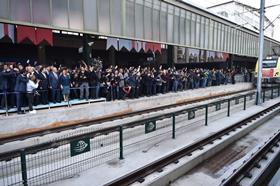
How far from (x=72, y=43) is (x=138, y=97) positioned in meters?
Answer: 12.8

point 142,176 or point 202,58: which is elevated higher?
point 202,58

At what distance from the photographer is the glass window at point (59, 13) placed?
17469mm

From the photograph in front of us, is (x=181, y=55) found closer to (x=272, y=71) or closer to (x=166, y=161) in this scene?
(x=272, y=71)

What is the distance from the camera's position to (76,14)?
739 inches

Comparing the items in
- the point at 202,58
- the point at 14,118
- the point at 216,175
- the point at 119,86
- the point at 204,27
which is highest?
the point at 204,27

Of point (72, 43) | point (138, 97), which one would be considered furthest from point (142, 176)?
point (72, 43)

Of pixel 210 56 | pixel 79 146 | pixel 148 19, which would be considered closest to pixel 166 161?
pixel 79 146

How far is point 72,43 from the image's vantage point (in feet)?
89.1

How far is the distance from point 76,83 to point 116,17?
348 inches

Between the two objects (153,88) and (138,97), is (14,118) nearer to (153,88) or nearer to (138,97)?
(138,97)

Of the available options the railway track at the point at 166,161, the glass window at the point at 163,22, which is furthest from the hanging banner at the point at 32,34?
the railway track at the point at 166,161

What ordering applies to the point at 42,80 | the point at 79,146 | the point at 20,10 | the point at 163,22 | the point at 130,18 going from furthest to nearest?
the point at 163,22 < the point at 130,18 < the point at 20,10 < the point at 42,80 < the point at 79,146

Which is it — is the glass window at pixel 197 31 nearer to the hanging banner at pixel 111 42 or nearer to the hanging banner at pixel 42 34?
the hanging banner at pixel 111 42

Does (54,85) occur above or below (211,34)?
below
